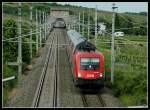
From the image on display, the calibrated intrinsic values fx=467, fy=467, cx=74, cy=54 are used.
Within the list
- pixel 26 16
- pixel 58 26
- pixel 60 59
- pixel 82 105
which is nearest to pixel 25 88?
pixel 82 105

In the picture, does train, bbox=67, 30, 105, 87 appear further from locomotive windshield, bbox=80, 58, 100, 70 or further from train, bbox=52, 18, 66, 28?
train, bbox=52, 18, 66, 28

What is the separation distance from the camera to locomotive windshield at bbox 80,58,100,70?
89.5 ft

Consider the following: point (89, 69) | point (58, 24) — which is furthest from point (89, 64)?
point (58, 24)

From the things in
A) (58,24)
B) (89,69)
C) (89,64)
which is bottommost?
(89,69)

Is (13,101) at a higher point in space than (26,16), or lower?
lower

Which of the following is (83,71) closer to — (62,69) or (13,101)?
(13,101)

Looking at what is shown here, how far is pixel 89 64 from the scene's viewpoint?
2734 centimetres

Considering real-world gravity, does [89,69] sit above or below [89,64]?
below

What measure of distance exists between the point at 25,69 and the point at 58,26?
78.9 metres

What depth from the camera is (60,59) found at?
153ft

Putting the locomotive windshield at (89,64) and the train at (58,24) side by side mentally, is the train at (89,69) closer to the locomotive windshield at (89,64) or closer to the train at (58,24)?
the locomotive windshield at (89,64)

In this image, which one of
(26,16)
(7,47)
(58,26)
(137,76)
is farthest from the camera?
(58,26)

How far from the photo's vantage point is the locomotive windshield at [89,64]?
2727cm

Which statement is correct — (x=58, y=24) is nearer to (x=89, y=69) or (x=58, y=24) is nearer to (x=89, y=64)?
(x=89, y=64)
